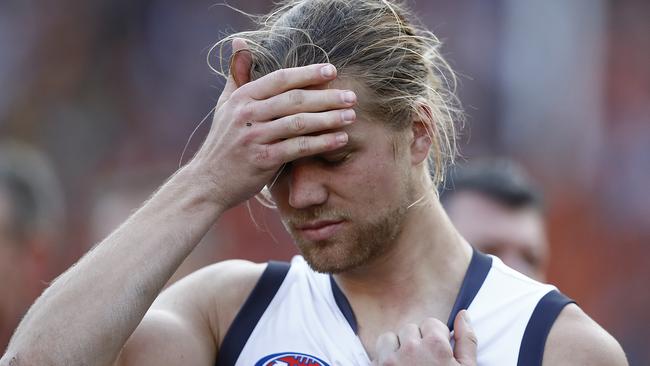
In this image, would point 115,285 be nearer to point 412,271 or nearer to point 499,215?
point 412,271

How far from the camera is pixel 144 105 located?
11.9 m

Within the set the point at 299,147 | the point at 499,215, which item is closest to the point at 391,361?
the point at 299,147

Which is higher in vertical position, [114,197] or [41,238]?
[41,238]

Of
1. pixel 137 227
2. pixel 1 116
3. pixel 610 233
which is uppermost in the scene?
pixel 137 227

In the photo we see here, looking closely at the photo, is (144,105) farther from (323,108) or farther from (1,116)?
(323,108)

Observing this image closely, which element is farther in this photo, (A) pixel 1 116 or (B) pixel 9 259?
(A) pixel 1 116

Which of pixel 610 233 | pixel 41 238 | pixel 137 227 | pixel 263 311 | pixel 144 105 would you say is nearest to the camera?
pixel 137 227

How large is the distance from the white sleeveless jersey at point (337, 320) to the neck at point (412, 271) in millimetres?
52

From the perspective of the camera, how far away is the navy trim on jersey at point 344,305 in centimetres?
324

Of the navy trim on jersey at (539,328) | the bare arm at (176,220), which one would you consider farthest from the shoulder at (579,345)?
the bare arm at (176,220)

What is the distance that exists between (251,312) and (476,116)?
7447 mm

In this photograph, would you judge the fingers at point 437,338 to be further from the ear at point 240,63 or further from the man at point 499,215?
the man at point 499,215

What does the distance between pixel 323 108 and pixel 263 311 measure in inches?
30.2

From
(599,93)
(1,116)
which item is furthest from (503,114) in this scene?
(1,116)
